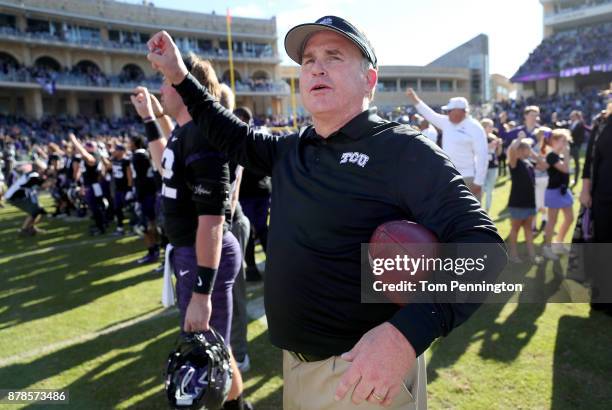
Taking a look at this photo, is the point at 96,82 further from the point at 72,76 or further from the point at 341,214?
the point at 341,214

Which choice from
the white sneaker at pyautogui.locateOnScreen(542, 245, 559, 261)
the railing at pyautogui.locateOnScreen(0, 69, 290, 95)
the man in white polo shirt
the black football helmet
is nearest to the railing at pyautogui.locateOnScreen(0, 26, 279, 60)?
the railing at pyautogui.locateOnScreen(0, 69, 290, 95)

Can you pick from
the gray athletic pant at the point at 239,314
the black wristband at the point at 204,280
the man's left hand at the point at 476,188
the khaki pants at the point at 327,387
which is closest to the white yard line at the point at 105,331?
the gray athletic pant at the point at 239,314

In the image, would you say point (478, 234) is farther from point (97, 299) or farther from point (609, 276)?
point (97, 299)

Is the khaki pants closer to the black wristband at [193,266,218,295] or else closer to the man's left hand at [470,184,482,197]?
the black wristband at [193,266,218,295]

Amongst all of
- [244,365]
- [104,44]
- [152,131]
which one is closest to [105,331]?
[244,365]

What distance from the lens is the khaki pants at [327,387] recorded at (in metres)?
1.58

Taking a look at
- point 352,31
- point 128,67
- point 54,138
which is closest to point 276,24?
point 128,67

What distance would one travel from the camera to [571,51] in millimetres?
46594

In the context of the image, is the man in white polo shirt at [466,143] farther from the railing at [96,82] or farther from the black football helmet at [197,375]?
the railing at [96,82]

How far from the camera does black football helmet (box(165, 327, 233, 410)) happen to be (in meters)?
2.24

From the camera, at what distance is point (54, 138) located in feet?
116

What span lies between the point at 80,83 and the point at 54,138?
967 cm

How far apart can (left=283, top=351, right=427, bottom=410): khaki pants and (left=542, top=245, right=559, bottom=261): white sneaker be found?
5140 millimetres

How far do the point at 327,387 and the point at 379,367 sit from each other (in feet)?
1.92
